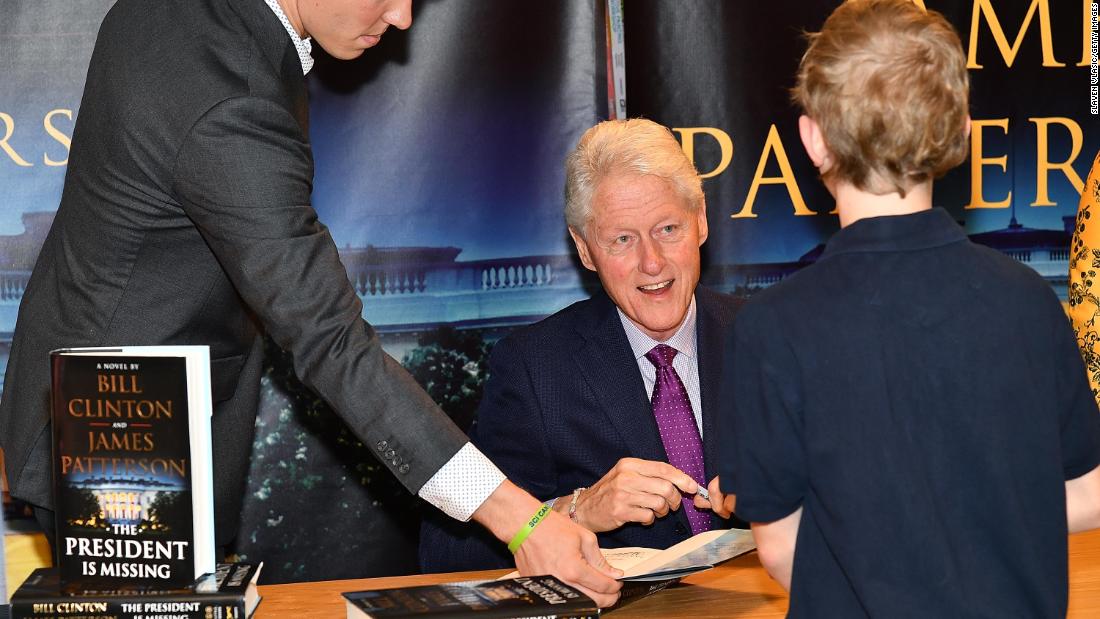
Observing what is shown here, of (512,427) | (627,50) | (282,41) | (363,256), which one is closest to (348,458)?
(363,256)

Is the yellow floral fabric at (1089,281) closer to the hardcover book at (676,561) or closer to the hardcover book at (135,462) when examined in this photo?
the hardcover book at (676,561)

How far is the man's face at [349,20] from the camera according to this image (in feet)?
6.89

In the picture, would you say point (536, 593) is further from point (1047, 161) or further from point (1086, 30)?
point (1086, 30)

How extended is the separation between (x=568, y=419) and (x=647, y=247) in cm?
43

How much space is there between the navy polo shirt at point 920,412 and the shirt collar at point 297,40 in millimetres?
1169

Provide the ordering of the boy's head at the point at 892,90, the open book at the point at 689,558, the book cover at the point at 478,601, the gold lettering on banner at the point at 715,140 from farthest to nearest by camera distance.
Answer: the gold lettering on banner at the point at 715,140 < the open book at the point at 689,558 < the book cover at the point at 478,601 < the boy's head at the point at 892,90

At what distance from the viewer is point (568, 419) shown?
2602mm

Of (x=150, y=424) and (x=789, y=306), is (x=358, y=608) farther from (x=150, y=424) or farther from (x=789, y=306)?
(x=789, y=306)

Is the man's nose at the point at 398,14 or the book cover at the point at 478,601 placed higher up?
the man's nose at the point at 398,14

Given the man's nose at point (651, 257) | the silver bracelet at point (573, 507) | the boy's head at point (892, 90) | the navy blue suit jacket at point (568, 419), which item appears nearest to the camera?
the boy's head at point (892, 90)

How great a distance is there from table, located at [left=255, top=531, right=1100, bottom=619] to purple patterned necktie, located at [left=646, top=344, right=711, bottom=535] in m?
0.34

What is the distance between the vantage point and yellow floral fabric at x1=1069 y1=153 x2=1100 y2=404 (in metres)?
2.45

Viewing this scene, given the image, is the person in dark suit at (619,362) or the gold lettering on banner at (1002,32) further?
the gold lettering on banner at (1002,32)

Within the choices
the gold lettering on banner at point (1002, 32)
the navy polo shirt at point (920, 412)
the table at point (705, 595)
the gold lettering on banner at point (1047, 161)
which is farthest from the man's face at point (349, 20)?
the gold lettering on banner at point (1047, 161)
